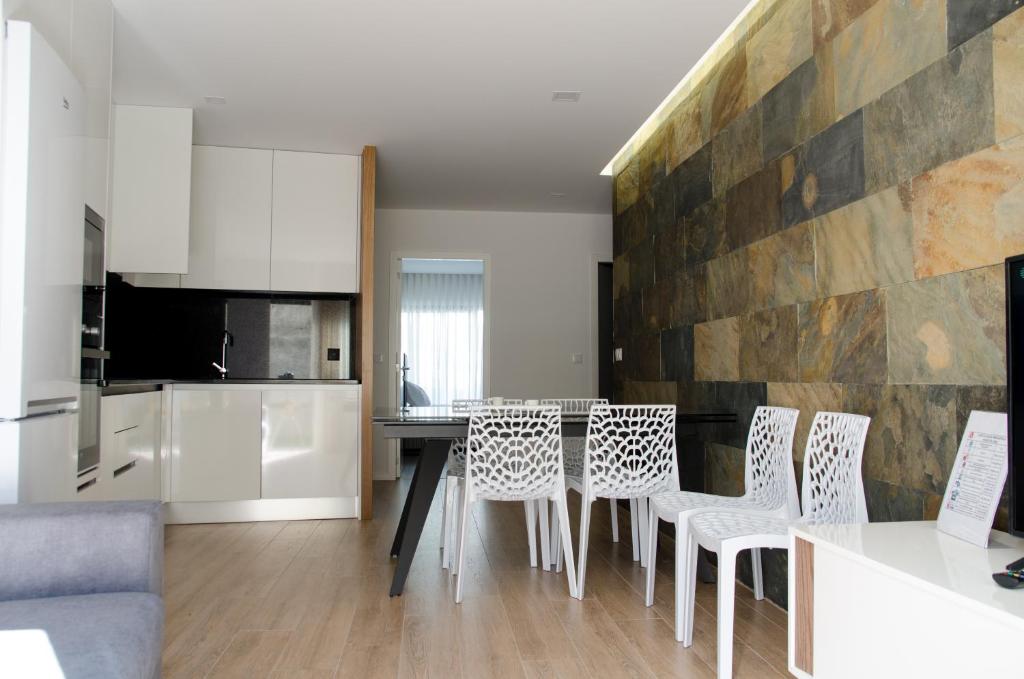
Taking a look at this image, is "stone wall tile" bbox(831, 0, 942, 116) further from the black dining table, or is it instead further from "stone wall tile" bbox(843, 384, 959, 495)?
the black dining table

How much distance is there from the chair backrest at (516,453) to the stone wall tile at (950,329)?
1281mm

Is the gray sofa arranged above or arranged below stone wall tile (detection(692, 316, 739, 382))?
below

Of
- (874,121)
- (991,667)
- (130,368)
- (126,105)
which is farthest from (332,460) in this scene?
(991,667)

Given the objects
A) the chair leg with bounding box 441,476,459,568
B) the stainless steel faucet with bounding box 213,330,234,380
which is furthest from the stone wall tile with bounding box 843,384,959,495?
the stainless steel faucet with bounding box 213,330,234,380

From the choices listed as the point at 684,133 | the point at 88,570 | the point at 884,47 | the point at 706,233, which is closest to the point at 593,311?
the point at 684,133

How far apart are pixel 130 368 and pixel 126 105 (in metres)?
1.74

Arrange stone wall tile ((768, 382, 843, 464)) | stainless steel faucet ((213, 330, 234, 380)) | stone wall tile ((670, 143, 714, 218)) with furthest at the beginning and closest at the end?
stainless steel faucet ((213, 330, 234, 380)), stone wall tile ((670, 143, 714, 218)), stone wall tile ((768, 382, 843, 464))

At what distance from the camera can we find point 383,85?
3766 millimetres

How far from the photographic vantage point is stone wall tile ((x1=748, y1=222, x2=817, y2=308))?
9.21 ft

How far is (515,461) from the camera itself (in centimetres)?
301

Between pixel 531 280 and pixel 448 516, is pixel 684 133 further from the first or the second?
pixel 531 280

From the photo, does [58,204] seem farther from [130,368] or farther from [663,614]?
[130,368]

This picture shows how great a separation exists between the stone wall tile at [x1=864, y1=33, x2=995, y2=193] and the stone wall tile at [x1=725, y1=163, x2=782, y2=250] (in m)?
0.63

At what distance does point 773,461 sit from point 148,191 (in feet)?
12.2
